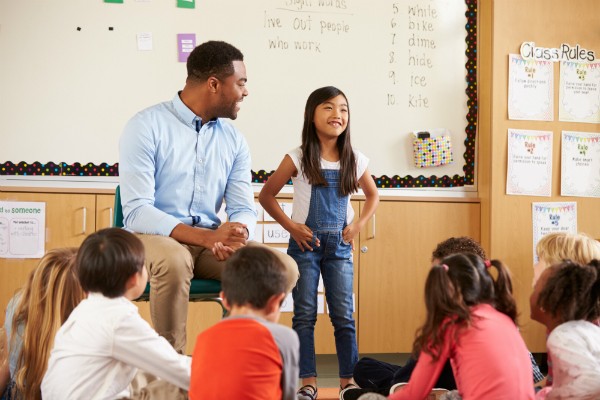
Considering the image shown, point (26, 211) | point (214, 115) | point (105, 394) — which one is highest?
point (214, 115)

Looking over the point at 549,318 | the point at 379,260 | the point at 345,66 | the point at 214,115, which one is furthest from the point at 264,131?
the point at 549,318

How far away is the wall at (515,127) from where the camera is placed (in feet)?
12.5

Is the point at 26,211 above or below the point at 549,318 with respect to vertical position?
above

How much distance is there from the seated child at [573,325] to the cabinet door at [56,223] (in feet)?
7.50

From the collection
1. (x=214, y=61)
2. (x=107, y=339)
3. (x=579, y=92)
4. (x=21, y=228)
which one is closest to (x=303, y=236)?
(x=214, y=61)

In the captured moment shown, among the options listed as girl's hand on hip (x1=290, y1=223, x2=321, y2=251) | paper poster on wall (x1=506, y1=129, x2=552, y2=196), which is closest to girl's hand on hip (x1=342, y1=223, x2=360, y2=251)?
girl's hand on hip (x1=290, y1=223, x2=321, y2=251)

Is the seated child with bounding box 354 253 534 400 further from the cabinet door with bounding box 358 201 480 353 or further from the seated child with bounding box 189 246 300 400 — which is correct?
the cabinet door with bounding box 358 201 480 353

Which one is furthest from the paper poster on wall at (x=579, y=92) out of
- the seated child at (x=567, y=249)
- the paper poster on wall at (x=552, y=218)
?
the seated child at (x=567, y=249)

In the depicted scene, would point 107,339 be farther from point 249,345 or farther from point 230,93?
point 230,93

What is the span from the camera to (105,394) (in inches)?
68.8

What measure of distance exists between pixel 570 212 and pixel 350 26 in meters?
1.49

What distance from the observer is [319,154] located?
290 centimetres

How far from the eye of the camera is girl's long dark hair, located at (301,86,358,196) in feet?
9.38

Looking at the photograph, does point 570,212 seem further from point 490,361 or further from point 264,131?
point 490,361
